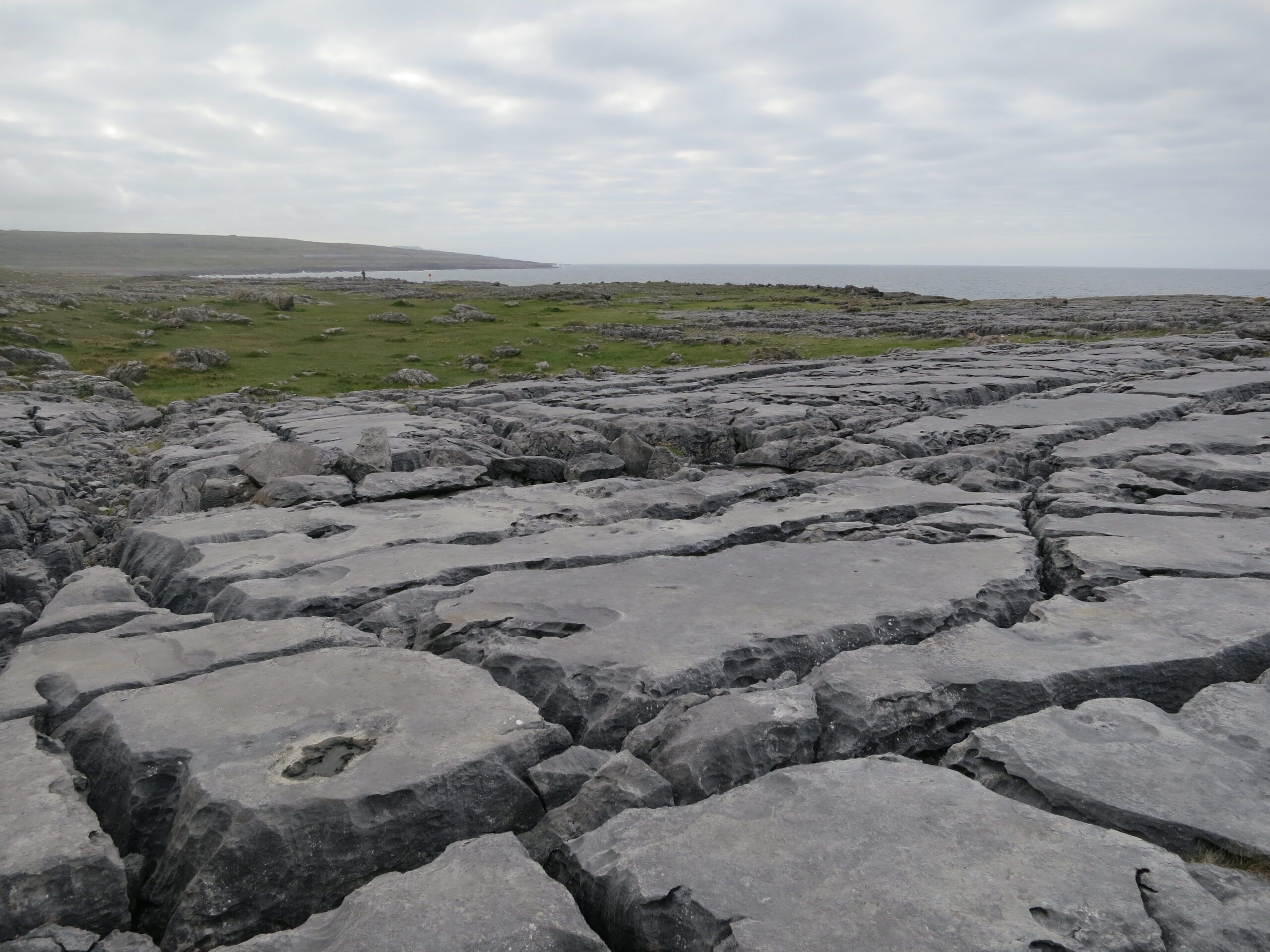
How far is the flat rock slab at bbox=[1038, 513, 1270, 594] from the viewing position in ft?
15.9

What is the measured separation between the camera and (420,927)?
234 centimetres

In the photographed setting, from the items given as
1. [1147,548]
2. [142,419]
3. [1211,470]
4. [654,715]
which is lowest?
[142,419]

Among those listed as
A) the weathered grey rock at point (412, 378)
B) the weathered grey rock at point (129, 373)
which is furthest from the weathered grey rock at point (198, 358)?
the weathered grey rock at point (412, 378)

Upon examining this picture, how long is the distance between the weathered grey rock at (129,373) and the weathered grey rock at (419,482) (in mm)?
14294

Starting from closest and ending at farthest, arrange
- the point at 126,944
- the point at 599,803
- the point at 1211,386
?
the point at 126,944, the point at 599,803, the point at 1211,386

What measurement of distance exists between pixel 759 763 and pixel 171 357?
21868 mm

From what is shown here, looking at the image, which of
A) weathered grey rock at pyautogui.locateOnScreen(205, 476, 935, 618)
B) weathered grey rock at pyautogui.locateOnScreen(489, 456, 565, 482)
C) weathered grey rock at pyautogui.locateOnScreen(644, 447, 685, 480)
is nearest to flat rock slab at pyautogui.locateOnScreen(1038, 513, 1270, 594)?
weathered grey rock at pyautogui.locateOnScreen(205, 476, 935, 618)

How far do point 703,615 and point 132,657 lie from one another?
2974mm

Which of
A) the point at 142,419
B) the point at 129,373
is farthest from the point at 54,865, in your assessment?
the point at 129,373

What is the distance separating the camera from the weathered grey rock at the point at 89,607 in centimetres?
470

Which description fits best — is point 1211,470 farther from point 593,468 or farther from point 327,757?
point 327,757

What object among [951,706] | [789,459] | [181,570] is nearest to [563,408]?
[789,459]

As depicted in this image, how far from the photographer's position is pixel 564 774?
126 inches

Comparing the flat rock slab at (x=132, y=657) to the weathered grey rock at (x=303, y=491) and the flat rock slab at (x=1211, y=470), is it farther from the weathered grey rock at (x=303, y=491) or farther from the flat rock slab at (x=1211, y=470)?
the flat rock slab at (x=1211, y=470)
